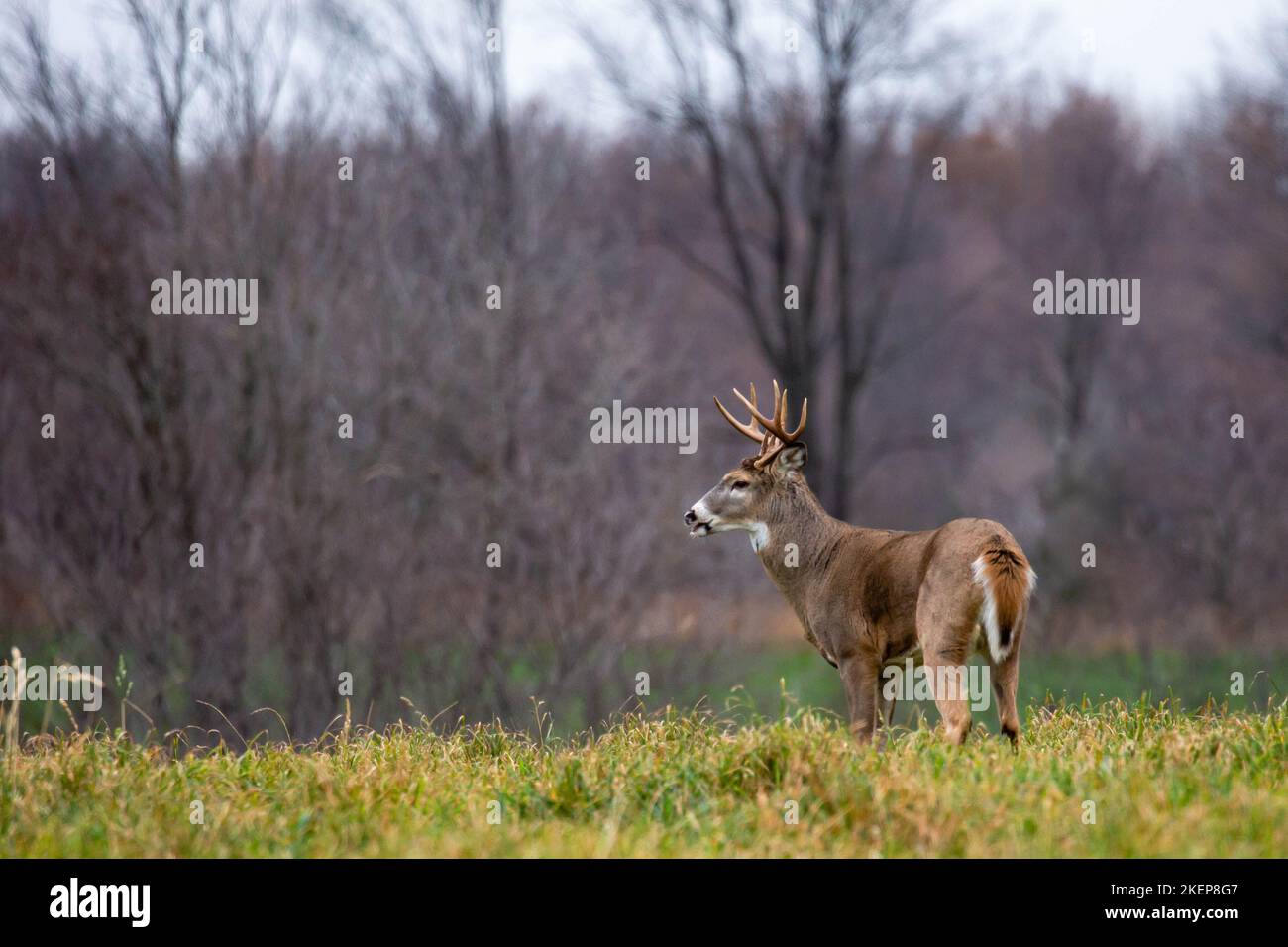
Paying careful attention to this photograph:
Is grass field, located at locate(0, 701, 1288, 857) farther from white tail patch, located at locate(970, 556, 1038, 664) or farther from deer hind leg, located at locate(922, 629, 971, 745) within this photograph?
white tail patch, located at locate(970, 556, 1038, 664)

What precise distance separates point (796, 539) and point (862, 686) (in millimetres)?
1424

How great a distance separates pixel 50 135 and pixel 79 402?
4.26 metres

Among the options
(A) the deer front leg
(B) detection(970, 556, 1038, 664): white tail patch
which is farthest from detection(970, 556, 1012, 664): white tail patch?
(A) the deer front leg

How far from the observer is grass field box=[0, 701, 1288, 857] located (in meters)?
5.86

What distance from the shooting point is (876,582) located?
9.16 metres

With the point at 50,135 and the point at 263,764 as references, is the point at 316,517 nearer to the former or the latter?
the point at 50,135

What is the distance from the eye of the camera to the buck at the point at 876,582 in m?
8.05

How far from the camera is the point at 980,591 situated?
8047mm

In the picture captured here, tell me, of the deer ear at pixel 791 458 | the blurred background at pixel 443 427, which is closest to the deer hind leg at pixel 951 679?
the deer ear at pixel 791 458
